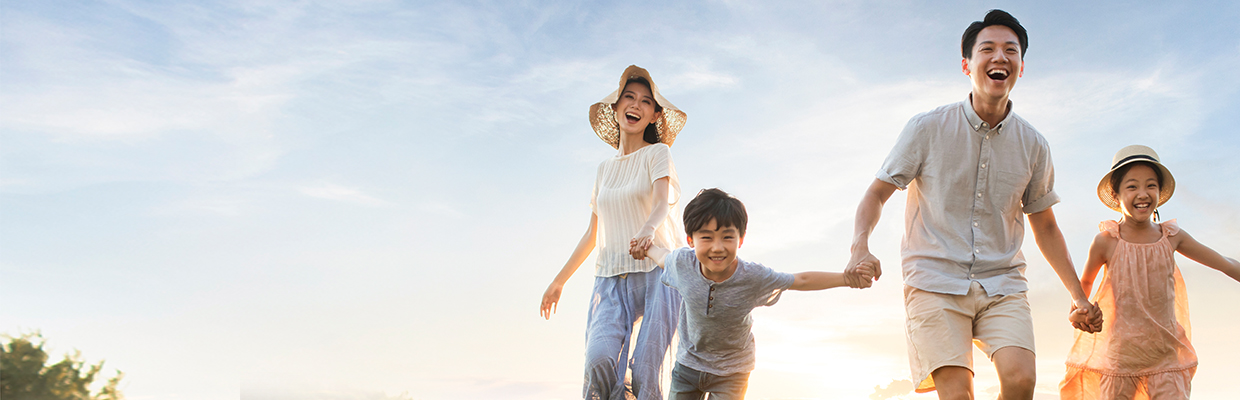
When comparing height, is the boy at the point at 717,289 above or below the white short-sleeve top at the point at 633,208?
below

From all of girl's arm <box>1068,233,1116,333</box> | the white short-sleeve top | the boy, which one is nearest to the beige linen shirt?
the boy

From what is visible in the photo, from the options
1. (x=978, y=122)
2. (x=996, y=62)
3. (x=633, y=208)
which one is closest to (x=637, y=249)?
(x=633, y=208)

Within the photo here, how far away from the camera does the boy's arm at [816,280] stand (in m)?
4.06

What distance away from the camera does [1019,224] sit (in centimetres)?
425

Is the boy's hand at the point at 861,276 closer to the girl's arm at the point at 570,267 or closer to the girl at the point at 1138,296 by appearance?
the girl's arm at the point at 570,267

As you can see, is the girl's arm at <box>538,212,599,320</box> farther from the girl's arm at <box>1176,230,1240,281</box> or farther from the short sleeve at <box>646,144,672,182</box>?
the girl's arm at <box>1176,230,1240,281</box>

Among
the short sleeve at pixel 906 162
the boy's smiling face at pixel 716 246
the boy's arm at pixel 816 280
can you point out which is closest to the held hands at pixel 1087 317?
the short sleeve at pixel 906 162

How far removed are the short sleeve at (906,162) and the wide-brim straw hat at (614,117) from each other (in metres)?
1.67

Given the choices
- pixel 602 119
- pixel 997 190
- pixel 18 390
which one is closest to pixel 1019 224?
pixel 997 190

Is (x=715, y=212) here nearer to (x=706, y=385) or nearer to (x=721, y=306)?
(x=721, y=306)

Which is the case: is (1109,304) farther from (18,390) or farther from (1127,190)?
(18,390)

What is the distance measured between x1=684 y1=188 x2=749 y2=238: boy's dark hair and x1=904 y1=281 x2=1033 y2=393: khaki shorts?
3.47 ft

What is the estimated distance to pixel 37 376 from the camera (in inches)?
778

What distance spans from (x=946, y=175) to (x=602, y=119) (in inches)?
106
